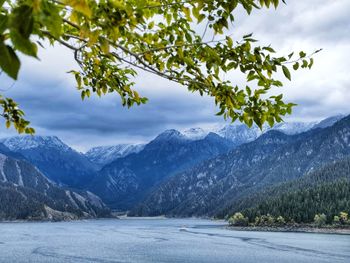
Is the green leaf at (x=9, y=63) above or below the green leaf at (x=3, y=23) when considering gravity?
below

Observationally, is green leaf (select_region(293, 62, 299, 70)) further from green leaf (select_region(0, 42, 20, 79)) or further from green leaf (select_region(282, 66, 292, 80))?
green leaf (select_region(0, 42, 20, 79))

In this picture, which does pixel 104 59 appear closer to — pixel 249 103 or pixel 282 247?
pixel 249 103

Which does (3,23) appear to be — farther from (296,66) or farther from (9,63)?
(296,66)

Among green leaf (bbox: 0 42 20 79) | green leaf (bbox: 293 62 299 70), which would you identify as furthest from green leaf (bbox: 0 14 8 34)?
green leaf (bbox: 293 62 299 70)

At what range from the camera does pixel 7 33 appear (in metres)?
2.61

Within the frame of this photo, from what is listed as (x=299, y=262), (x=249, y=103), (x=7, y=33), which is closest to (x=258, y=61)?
(x=249, y=103)

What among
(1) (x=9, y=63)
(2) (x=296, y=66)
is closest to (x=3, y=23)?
(1) (x=9, y=63)

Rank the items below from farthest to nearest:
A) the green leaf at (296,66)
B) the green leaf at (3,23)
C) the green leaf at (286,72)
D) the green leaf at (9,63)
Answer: the green leaf at (296,66), the green leaf at (286,72), the green leaf at (3,23), the green leaf at (9,63)

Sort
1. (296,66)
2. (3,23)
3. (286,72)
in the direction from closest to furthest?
(3,23) < (286,72) < (296,66)

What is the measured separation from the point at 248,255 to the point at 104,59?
11916 centimetres

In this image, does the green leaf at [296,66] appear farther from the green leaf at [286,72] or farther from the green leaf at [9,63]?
the green leaf at [9,63]

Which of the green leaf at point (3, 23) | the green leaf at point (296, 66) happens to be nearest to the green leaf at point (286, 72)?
the green leaf at point (296, 66)

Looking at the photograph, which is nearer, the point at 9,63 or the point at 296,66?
the point at 9,63

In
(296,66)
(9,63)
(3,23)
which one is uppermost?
(296,66)
